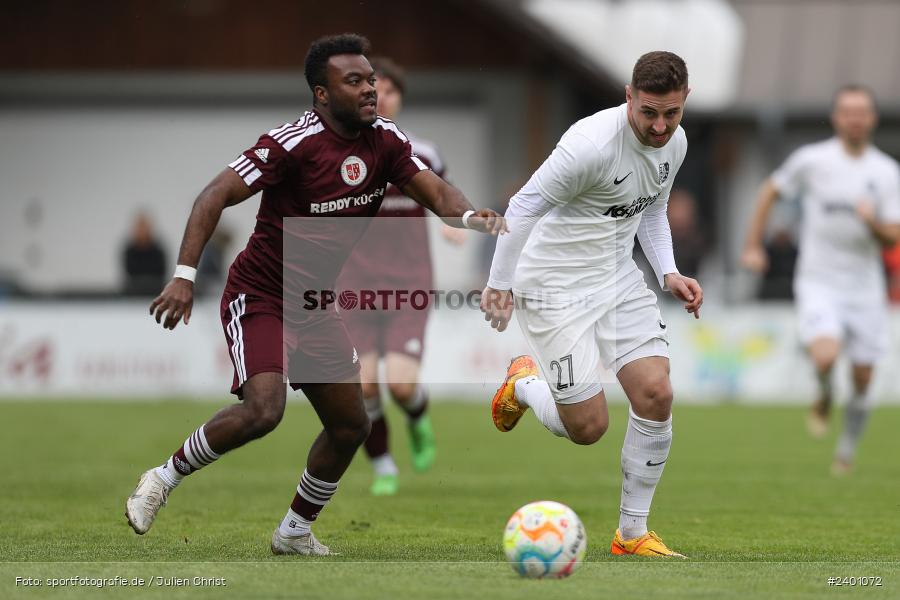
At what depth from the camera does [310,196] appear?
6.85 meters

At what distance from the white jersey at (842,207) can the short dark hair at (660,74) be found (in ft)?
17.0

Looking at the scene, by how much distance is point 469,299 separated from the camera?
1820 cm

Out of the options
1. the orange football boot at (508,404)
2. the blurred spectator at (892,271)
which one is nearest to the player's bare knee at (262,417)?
the orange football boot at (508,404)

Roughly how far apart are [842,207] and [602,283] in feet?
16.1

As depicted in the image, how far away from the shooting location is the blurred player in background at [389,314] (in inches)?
401

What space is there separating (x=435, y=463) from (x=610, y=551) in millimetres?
4699

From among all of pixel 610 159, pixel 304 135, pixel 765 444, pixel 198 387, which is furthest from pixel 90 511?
pixel 198 387

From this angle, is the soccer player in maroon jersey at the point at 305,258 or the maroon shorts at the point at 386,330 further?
the maroon shorts at the point at 386,330

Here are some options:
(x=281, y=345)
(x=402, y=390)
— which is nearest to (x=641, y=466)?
(x=281, y=345)

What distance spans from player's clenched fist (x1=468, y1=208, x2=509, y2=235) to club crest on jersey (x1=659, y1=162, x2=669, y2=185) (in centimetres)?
84

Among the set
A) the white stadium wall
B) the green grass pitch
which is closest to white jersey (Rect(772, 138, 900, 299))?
the green grass pitch

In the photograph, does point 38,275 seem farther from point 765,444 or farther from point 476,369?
point 765,444

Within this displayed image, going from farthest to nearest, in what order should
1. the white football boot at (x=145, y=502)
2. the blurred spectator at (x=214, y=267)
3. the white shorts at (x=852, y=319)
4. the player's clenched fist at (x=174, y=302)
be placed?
→ the blurred spectator at (x=214, y=267) → the white shorts at (x=852, y=319) → the white football boot at (x=145, y=502) → the player's clenched fist at (x=174, y=302)

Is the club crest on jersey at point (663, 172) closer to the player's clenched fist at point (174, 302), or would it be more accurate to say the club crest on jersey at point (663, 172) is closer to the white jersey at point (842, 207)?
the player's clenched fist at point (174, 302)
